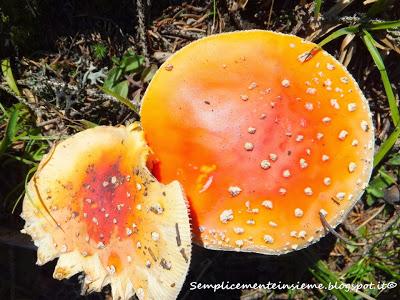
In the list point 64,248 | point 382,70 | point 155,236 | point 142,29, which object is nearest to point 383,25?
point 382,70

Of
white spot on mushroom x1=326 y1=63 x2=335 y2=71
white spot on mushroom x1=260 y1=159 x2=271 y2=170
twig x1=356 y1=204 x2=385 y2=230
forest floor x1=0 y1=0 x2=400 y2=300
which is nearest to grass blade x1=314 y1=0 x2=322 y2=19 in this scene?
forest floor x1=0 y1=0 x2=400 y2=300

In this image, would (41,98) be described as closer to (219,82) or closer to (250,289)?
(219,82)

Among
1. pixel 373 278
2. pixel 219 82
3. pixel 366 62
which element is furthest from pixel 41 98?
pixel 373 278

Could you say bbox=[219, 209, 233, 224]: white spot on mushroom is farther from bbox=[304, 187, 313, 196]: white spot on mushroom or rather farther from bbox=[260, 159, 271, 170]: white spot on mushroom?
bbox=[304, 187, 313, 196]: white spot on mushroom

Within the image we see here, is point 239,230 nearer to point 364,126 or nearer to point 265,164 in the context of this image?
point 265,164

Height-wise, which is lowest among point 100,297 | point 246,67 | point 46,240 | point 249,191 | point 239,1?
point 100,297

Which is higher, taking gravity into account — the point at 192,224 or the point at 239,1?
the point at 239,1
